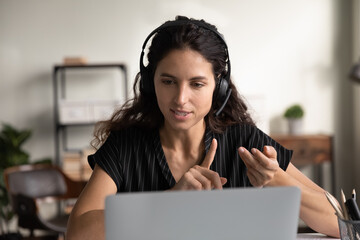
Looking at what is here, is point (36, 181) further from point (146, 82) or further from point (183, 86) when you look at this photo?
point (183, 86)

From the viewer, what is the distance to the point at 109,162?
56.9 inches

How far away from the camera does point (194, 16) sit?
4363 millimetres

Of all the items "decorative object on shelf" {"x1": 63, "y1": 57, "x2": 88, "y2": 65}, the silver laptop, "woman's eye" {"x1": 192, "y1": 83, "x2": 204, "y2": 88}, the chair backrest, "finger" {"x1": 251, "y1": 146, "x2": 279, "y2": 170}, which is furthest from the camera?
"decorative object on shelf" {"x1": 63, "y1": 57, "x2": 88, "y2": 65}

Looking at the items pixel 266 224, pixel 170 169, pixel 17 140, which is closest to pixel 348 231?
pixel 266 224

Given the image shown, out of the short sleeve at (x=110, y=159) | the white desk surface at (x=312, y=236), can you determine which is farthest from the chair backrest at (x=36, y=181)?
the white desk surface at (x=312, y=236)

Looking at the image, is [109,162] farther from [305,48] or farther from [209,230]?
[305,48]

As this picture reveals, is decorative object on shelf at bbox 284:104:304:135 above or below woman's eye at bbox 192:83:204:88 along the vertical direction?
below

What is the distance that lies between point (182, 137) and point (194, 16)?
3.00m

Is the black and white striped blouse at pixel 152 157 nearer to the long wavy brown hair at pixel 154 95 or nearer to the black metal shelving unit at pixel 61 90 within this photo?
the long wavy brown hair at pixel 154 95

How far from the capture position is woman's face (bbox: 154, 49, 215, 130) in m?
1.33

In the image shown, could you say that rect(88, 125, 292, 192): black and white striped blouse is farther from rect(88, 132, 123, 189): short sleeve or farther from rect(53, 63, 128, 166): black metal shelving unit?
rect(53, 63, 128, 166): black metal shelving unit

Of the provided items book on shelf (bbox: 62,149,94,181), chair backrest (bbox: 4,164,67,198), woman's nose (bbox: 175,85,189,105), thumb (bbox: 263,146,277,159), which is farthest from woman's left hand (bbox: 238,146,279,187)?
book on shelf (bbox: 62,149,94,181)

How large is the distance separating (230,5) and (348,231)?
3641 mm

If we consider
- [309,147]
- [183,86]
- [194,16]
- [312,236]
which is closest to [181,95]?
[183,86]
